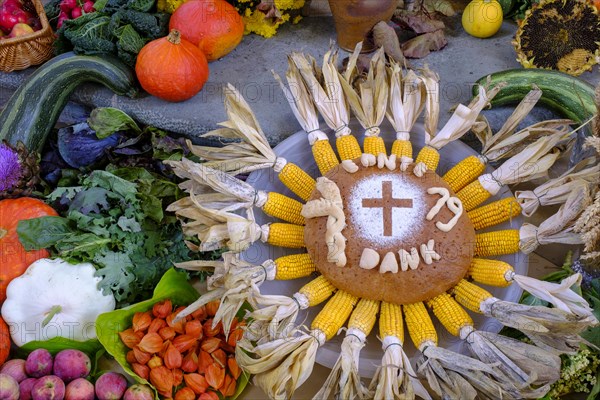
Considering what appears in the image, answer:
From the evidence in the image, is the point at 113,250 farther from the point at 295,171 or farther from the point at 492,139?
the point at 492,139

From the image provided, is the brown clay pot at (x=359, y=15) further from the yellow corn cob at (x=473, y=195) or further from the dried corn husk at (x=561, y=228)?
the dried corn husk at (x=561, y=228)

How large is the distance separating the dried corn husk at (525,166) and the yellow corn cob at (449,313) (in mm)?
374

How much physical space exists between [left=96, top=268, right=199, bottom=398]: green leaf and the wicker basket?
1.25 m

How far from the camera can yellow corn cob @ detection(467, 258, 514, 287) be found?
156cm

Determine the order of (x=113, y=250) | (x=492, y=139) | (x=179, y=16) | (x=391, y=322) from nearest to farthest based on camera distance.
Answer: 1. (x=391, y=322)
2. (x=492, y=139)
3. (x=113, y=250)
4. (x=179, y=16)

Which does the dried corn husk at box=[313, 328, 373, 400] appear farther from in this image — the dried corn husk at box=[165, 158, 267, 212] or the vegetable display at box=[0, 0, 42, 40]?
the vegetable display at box=[0, 0, 42, 40]

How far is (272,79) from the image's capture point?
93.3 inches

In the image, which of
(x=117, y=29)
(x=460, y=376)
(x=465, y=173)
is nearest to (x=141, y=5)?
(x=117, y=29)

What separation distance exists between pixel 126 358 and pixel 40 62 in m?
1.47

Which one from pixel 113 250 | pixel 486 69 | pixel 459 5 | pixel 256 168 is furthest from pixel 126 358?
pixel 459 5

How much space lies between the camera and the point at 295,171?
5.86 feet

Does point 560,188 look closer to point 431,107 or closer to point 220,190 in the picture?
point 431,107

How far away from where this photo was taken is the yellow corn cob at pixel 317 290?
62.7 inches

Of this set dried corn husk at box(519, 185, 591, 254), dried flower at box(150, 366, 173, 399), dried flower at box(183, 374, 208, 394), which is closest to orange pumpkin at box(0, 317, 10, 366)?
dried flower at box(150, 366, 173, 399)
